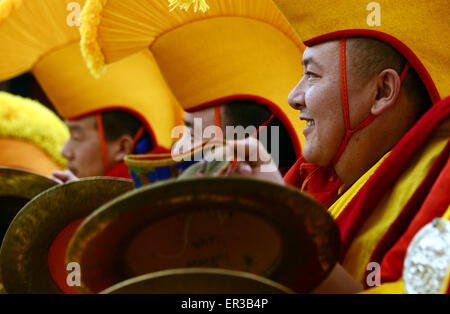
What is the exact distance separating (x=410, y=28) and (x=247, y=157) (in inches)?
20.9

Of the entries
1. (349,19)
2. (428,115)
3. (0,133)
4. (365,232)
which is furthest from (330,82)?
(0,133)

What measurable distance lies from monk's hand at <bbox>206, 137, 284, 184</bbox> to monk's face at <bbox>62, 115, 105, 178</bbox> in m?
1.92

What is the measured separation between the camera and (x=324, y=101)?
148 cm

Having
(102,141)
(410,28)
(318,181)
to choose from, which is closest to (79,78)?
(102,141)

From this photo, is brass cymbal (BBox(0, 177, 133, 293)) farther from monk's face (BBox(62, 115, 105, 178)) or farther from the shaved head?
monk's face (BBox(62, 115, 105, 178))

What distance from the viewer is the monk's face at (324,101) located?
146 centimetres

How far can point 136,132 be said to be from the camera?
120 inches

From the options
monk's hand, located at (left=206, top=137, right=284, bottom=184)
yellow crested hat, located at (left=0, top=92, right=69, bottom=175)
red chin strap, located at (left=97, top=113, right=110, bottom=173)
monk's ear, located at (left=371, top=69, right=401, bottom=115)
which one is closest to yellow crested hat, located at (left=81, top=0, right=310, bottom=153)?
monk's ear, located at (left=371, top=69, right=401, bottom=115)

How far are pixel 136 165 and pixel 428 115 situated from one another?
1.99 feet

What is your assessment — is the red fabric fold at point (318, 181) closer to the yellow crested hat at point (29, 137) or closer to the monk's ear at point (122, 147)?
the monk's ear at point (122, 147)

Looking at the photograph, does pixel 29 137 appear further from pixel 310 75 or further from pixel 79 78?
pixel 310 75

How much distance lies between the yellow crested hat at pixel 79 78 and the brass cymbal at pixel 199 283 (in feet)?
6.37

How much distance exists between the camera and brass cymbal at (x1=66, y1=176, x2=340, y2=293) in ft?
2.99

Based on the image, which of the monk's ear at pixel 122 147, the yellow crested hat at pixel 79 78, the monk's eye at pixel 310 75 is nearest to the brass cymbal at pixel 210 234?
the monk's eye at pixel 310 75
